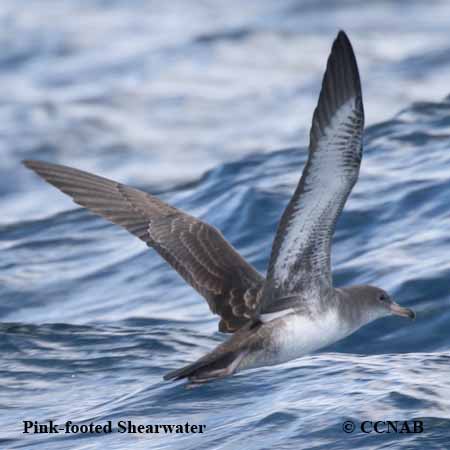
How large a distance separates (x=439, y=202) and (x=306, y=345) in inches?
173

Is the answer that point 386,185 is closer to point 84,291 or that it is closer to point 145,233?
point 84,291

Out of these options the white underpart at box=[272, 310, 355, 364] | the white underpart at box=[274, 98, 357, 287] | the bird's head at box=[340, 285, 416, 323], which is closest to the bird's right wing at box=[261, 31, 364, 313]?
the white underpart at box=[274, 98, 357, 287]

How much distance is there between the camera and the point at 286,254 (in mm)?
6934

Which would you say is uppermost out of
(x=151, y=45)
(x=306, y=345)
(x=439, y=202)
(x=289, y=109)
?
(x=151, y=45)

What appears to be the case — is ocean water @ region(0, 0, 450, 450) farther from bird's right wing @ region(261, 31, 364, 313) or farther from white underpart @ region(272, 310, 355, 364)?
bird's right wing @ region(261, 31, 364, 313)

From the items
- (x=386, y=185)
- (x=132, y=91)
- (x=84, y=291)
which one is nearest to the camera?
(x=84, y=291)

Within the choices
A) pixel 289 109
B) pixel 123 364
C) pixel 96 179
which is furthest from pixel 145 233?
pixel 289 109

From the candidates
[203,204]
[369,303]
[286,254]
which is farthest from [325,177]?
[203,204]

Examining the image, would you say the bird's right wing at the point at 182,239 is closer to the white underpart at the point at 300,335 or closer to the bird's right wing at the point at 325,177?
the white underpart at the point at 300,335

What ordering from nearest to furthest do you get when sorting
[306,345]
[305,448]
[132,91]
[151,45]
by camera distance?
[305,448] → [306,345] → [132,91] → [151,45]

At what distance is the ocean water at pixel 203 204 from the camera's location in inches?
295

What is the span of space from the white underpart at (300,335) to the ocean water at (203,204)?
14.5 inches

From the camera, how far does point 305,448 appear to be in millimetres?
6594

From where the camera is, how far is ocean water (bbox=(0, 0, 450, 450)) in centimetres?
748
